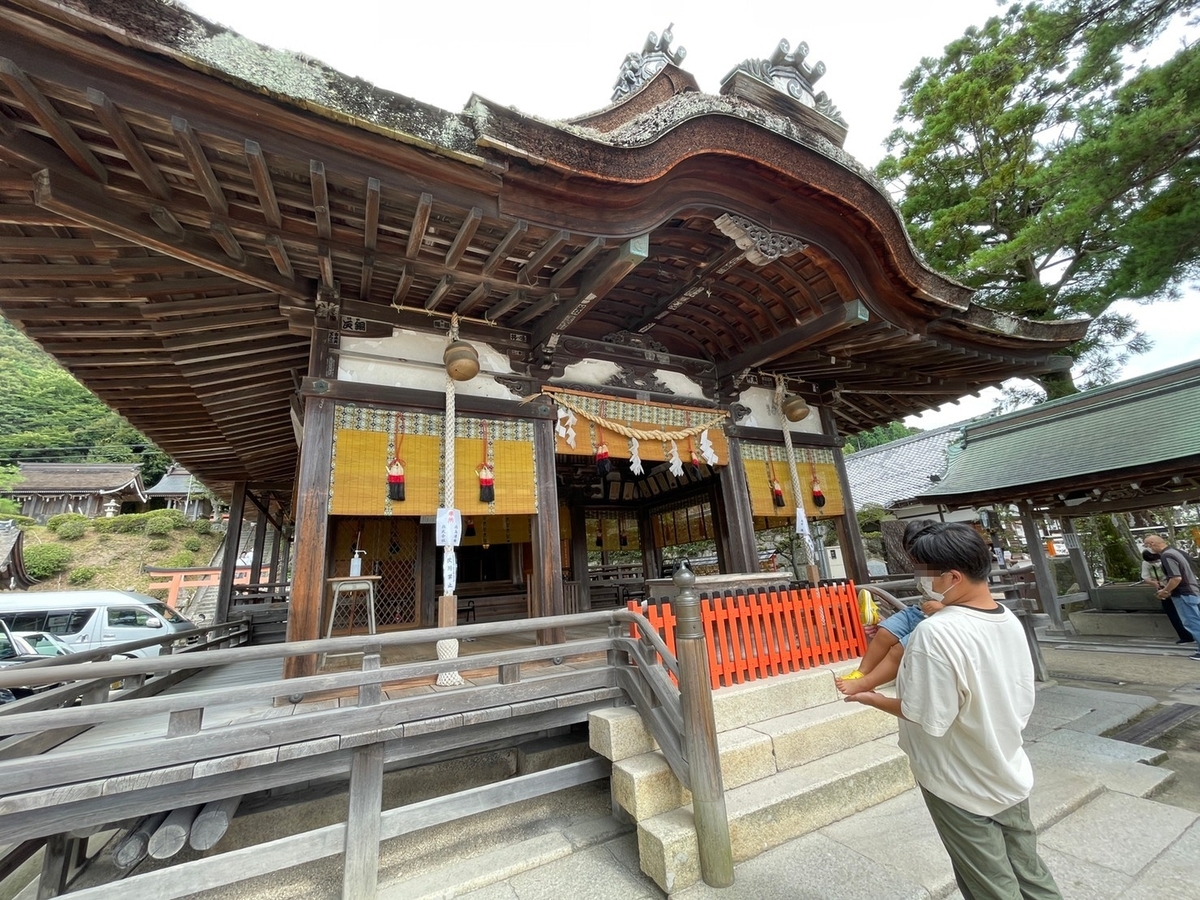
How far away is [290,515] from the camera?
1417 cm

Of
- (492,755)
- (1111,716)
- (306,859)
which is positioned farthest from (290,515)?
(1111,716)

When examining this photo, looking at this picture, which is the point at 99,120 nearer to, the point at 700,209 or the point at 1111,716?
the point at 700,209

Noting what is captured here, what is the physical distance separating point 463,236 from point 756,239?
10.0 ft

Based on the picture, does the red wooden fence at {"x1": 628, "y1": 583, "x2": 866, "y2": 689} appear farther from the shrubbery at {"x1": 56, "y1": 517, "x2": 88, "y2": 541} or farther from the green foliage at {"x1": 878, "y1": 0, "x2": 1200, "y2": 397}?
the shrubbery at {"x1": 56, "y1": 517, "x2": 88, "y2": 541}

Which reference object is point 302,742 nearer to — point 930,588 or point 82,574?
point 930,588

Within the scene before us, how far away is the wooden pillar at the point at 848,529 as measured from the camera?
7906mm

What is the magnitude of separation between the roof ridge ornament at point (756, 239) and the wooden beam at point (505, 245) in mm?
2164

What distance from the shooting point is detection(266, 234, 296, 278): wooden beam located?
160 inches

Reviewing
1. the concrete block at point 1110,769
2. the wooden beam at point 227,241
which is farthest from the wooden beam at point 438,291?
the concrete block at point 1110,769

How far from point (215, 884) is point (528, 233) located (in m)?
4.99

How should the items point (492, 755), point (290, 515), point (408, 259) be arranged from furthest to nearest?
1. point (290, 515)
2. point (492, 755)
3. point (408, 259)

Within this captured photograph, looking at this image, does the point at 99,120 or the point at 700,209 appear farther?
the point at 700,209

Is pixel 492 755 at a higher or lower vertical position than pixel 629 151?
lower

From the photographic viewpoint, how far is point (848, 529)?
816cm
